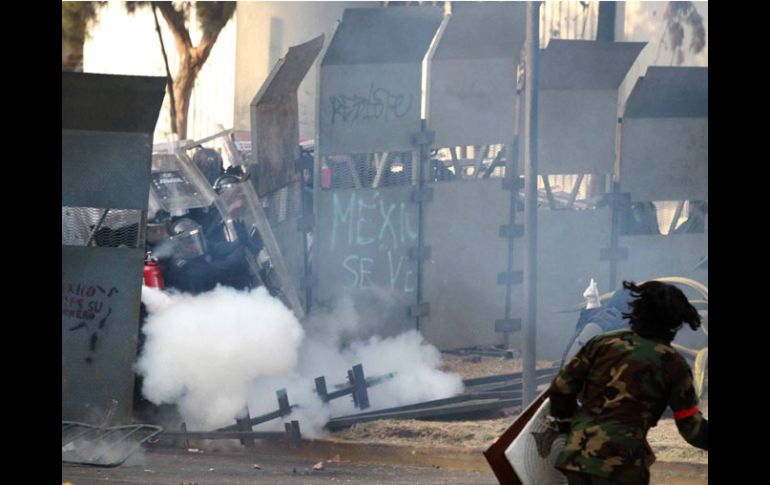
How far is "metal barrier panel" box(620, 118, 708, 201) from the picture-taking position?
33.1ft

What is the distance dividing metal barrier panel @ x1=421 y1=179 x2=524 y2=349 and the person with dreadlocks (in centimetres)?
535

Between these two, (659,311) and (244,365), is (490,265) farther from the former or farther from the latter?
(659,311)

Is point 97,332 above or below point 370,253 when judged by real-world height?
below

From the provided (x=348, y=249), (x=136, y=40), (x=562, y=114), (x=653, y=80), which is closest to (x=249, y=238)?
(x=348, y=249)

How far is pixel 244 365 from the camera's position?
8023 mm

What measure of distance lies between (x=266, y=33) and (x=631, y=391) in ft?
55.0

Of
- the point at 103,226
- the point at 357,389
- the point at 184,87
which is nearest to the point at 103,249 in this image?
the point at 103,226

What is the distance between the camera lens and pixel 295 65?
9.43 m

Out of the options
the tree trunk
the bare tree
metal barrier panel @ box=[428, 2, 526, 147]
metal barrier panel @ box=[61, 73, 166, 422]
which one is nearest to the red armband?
metal barrier panel @ box=[61, 73, 166, 422]

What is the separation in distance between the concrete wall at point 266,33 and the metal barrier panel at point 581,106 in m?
10.6

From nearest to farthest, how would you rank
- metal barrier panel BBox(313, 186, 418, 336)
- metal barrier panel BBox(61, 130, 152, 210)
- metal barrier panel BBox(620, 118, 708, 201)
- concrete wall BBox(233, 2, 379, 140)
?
metal barrier panel BBox(61, 130, 152, 210), metal barrier panel BBox(313, 186, 418, 336), metal barrier panel BBox(620, 118, 708, 201), concrete wall BBox(233, 2, 379, 140)

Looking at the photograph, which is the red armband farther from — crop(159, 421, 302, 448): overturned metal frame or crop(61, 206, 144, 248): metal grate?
crop(61, 206, 144, 248): metal grate
